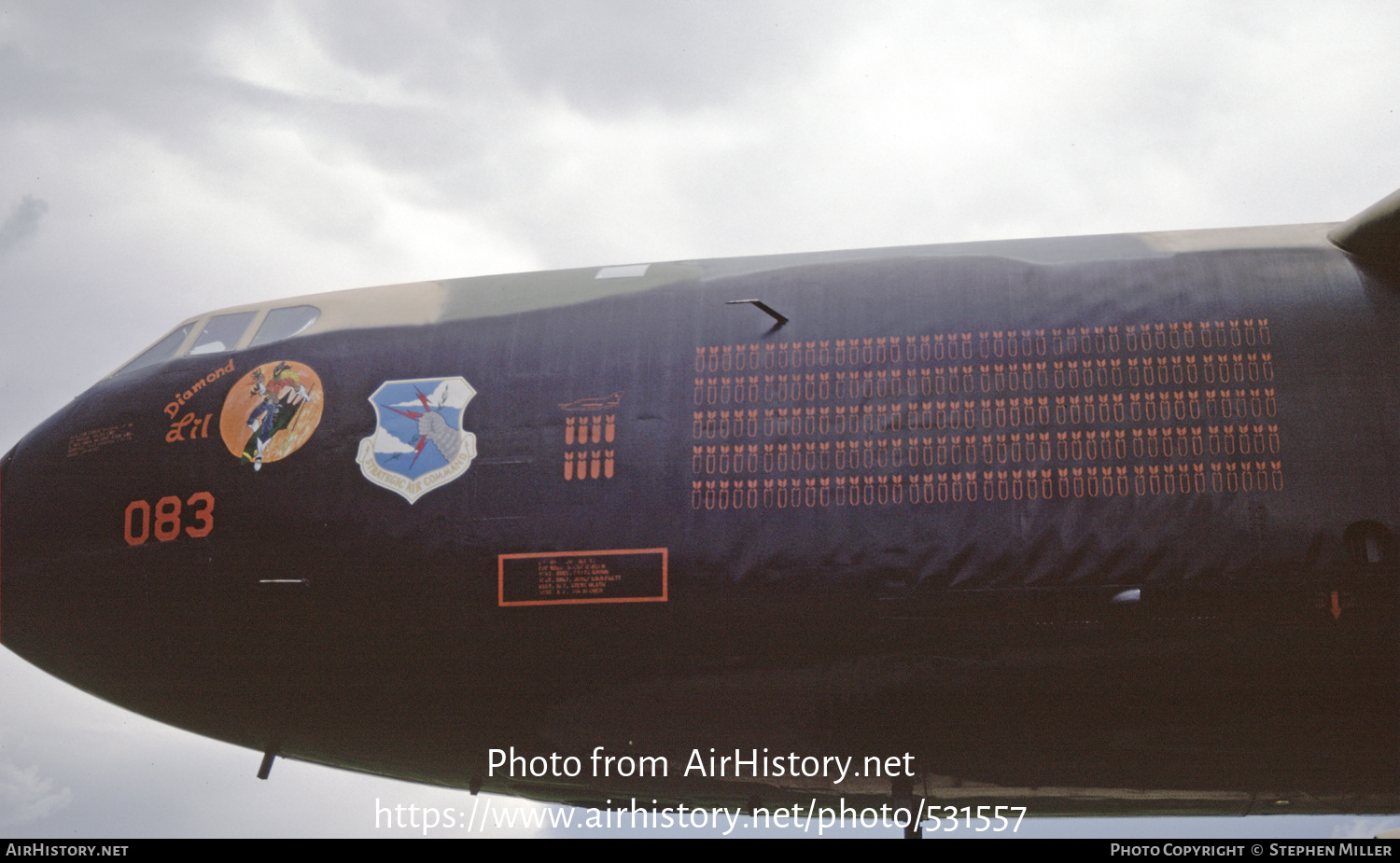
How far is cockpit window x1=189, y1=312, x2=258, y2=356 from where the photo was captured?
1029 centimetres

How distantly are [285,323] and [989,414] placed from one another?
228 inches

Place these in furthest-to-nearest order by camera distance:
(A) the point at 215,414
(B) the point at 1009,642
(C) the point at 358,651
Answer: (A) the point at 215,414, (C) the point at 358,651, (B) the point at 1009,642

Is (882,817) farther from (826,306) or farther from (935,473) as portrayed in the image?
(826,306)

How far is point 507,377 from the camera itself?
9336 mm

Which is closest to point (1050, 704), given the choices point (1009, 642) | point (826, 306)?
point (1009, 642)

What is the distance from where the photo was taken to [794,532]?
8469 millimetres

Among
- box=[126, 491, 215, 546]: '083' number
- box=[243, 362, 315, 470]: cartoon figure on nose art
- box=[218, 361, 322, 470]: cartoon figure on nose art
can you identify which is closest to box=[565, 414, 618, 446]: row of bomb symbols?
box=[218, 361, 322, 470]: cartoon figure on nose art

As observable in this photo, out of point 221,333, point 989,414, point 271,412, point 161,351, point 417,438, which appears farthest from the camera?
point 161,351

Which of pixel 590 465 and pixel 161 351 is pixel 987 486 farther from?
pixel 161 351

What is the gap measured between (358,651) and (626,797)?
253cm

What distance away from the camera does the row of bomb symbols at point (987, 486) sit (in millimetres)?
8117

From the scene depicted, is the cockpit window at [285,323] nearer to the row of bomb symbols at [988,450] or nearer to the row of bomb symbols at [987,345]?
the row of bomb symbols at [987,345]

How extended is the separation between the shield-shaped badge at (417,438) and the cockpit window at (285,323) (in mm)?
1227

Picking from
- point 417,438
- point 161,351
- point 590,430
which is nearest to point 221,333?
point 161,351
